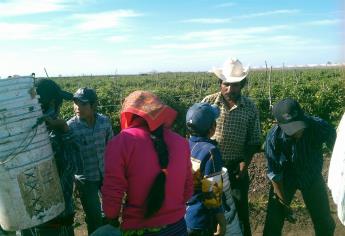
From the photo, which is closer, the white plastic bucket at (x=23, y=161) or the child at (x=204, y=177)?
the white plastic bucket at (x=23, y=161)

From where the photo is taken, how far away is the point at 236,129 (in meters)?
3.70

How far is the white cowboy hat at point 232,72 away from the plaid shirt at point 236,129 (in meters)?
0.18

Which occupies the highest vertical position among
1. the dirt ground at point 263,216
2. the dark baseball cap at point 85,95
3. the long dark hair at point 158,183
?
the dark baseball cap at point 85,95

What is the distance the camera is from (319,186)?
3.40m

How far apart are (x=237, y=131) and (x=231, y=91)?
37cm

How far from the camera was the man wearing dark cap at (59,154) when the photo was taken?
2.53 metres

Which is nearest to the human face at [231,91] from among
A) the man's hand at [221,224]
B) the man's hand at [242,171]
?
the man's hand at [242,171]

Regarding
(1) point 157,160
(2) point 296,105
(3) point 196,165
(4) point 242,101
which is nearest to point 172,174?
(1) point 157,160

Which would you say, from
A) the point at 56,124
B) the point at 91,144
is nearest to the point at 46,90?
the point at 56,124

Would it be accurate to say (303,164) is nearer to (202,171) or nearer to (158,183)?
(202,171)

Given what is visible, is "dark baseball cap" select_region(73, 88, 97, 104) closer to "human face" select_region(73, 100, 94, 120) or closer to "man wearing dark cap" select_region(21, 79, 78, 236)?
"human face" select_region(73, 100, 94, 120)

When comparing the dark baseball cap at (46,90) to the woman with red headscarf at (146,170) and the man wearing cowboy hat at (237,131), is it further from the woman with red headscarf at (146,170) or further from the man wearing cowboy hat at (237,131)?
the man wearing cowboy hat at (237,131)

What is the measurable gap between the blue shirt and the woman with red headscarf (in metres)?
0.38

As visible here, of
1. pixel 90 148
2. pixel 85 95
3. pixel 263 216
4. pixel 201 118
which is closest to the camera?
pixel 201 118
